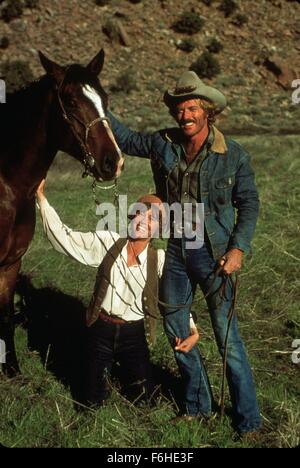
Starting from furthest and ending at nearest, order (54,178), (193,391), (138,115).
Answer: (138,115) → (54,178) → (193,391)

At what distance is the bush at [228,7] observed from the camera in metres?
39.2

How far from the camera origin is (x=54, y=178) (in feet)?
48.5

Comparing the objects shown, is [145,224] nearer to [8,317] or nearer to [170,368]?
[170,368]

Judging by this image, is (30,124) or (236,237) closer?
(236,237)

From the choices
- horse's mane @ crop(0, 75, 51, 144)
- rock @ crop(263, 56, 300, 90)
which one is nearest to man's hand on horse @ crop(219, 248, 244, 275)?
horse's mane @ crop(0, 75, 51, 144)

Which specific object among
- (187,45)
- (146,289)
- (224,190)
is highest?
(224,190)

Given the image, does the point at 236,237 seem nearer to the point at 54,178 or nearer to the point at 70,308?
the point at 70,308

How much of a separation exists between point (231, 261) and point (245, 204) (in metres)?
0.44

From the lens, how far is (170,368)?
5.12 m

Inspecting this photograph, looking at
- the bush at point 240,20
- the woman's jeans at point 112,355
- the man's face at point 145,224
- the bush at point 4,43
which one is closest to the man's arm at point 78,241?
the man's face at point 145,224

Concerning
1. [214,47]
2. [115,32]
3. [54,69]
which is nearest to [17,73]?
[115,32]

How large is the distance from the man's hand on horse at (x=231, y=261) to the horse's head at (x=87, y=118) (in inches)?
39.3
